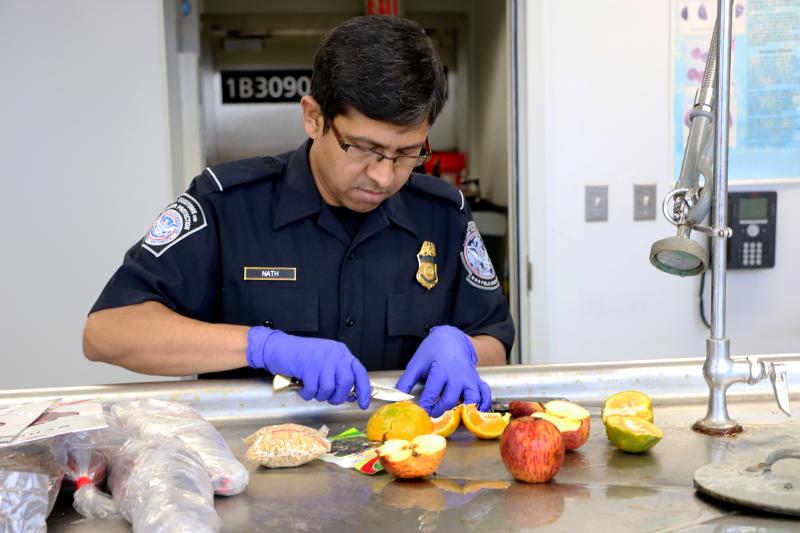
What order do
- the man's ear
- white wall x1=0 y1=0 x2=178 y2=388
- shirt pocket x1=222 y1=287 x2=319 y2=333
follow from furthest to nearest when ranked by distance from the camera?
white wall x1=0 y1=0 x2=178 y2=388 → shirt pocket x1=222 y1=287 x2=319 y2=333 → the man's ear

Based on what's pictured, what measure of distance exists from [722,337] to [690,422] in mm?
155

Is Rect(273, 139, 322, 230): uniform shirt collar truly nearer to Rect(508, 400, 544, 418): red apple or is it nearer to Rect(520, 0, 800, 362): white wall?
Rect(508, 400, 544, 418): red apple

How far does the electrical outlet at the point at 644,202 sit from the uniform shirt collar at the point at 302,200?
4.16 ft

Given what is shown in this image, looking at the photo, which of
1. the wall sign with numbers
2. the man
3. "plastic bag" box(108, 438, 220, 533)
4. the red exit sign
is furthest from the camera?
the wall sign with numbers

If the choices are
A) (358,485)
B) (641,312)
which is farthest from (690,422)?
(641,312)

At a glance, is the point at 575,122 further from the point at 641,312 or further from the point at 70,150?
the point at 70,150

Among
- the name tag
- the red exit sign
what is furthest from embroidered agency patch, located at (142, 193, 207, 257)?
the red exit sign

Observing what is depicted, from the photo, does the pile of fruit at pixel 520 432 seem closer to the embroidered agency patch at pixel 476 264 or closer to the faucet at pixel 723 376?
the faucet at pixel 723 376

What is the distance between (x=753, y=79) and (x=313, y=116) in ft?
5.94

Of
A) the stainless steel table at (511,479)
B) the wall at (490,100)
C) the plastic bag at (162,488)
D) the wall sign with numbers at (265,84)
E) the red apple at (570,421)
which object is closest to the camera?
the plastic bag at (162,488)

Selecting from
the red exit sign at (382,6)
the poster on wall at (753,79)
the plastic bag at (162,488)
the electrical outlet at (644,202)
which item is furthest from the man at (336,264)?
the red exit sign at (382,6)

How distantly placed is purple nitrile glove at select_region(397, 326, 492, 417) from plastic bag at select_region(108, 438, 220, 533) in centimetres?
48

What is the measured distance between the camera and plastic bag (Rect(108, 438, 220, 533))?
86cm

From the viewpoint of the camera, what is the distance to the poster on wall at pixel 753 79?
2865 millimetres
